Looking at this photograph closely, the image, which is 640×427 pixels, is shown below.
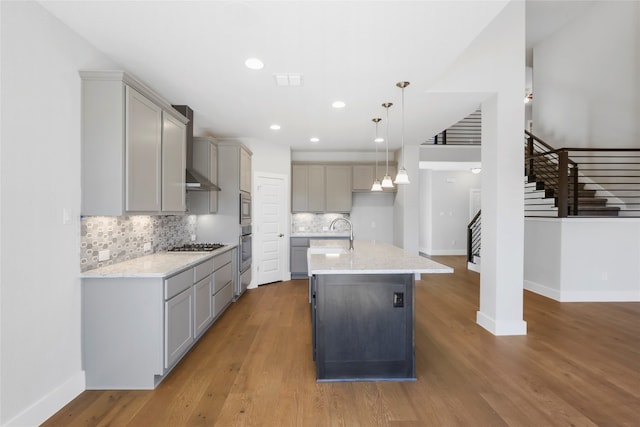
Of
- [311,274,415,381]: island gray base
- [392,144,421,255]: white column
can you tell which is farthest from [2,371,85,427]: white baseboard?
[392,144,421,255]: white column

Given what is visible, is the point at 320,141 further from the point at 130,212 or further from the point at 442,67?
the point at 130,212

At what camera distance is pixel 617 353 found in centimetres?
289

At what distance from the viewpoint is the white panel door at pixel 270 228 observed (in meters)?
5.57

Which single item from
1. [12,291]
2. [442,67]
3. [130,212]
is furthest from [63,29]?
[442,67]

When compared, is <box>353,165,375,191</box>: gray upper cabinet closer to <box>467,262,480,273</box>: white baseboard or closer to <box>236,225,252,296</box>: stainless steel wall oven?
<box>236,225,252,296</box>: stainless steel wall oven

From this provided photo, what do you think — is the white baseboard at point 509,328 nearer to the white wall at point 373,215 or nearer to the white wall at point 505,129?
the white wall at point 505,129

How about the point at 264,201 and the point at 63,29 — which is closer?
the point at 63,29

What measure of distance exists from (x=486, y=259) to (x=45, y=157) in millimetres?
4081

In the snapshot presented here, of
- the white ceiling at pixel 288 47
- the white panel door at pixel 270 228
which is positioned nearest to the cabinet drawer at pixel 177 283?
the white ceiling at pixel 288 47

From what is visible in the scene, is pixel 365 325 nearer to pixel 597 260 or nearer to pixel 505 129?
pixel 505 129

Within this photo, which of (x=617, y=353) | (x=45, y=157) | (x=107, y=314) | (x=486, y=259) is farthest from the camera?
(x=486, y=259)

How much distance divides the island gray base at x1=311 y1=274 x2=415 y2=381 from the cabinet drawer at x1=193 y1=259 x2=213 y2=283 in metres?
1.33

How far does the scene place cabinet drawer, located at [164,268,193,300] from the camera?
2402 mm

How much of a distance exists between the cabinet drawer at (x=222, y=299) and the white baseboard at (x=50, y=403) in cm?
139
